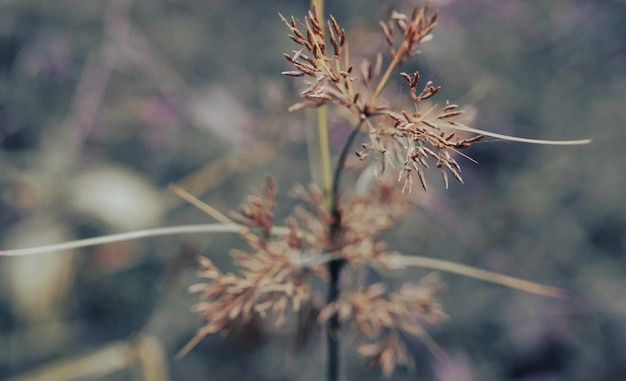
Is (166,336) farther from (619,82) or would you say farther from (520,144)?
(619,82)

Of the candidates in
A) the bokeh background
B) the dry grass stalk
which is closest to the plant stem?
the dry grass stalk

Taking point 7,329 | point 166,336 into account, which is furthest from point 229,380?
point 7,329

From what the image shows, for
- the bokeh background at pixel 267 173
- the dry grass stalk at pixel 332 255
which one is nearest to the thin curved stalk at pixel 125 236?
the dry grass stalk at pixel 332 255

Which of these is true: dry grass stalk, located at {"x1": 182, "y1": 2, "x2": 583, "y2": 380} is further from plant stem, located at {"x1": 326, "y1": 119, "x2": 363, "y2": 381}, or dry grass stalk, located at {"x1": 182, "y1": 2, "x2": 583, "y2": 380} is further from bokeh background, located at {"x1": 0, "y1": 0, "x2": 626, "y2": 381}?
bokeh background, located at {"x1": 0, "y1": 0, "x2": 626, "y2": 381}

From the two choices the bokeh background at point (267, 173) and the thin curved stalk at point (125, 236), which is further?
the bokeh background at point (267, 173)

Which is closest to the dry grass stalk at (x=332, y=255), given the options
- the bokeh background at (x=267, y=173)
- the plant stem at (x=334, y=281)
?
the plant stem at (x=334, y=281)

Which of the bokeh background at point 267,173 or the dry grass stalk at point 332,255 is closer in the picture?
the dry grass stalk at point 332,255

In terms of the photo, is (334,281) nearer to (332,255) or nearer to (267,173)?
(332,255)

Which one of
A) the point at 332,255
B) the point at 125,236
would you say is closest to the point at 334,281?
the point at 332,255

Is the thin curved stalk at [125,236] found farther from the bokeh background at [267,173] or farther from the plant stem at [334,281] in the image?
the bokeh background at [267,173]
